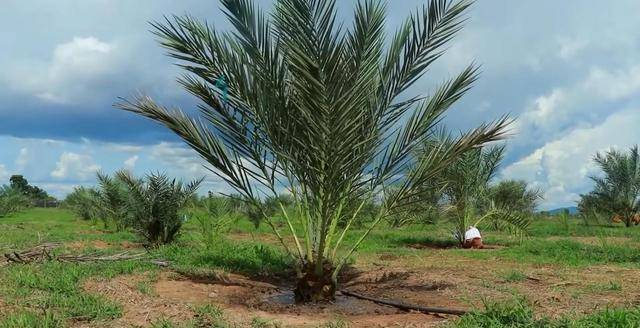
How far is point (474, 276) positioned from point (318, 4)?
4445 millimetres

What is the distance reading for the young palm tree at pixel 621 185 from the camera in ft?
73.2

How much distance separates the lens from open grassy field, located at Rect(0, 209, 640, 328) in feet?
15.7

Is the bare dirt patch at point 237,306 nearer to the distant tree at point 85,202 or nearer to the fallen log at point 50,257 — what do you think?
the fallen log at point 50,257

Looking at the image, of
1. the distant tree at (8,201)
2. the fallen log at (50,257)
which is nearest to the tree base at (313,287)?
the fallen log at (50,257)

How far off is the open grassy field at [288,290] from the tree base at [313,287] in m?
0.19

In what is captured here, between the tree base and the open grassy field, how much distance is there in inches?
7.6

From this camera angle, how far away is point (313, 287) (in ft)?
20.2

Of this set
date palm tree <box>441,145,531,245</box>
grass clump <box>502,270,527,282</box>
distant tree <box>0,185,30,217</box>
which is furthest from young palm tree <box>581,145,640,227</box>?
distant tree <box>0,185,30,217</box>

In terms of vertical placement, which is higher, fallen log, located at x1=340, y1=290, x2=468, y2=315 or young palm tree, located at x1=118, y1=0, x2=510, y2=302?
young palm tree, located at x1=118, y1=0, x2=510, y2=302

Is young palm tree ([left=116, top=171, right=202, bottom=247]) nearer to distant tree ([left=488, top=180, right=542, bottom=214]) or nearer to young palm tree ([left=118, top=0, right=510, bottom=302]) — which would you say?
young palm tree ([left=118, top=0, right=510, bottom=302])

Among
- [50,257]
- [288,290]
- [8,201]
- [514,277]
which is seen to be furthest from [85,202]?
[514,277]

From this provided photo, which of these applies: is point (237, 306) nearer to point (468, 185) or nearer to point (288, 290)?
point (288, 290)

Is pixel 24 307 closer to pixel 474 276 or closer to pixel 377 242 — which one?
pixel 474 276

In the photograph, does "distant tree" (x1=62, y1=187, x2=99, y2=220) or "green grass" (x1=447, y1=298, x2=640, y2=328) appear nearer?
"green grass" (x1=447, y1=298, x2=640, y2=328)
